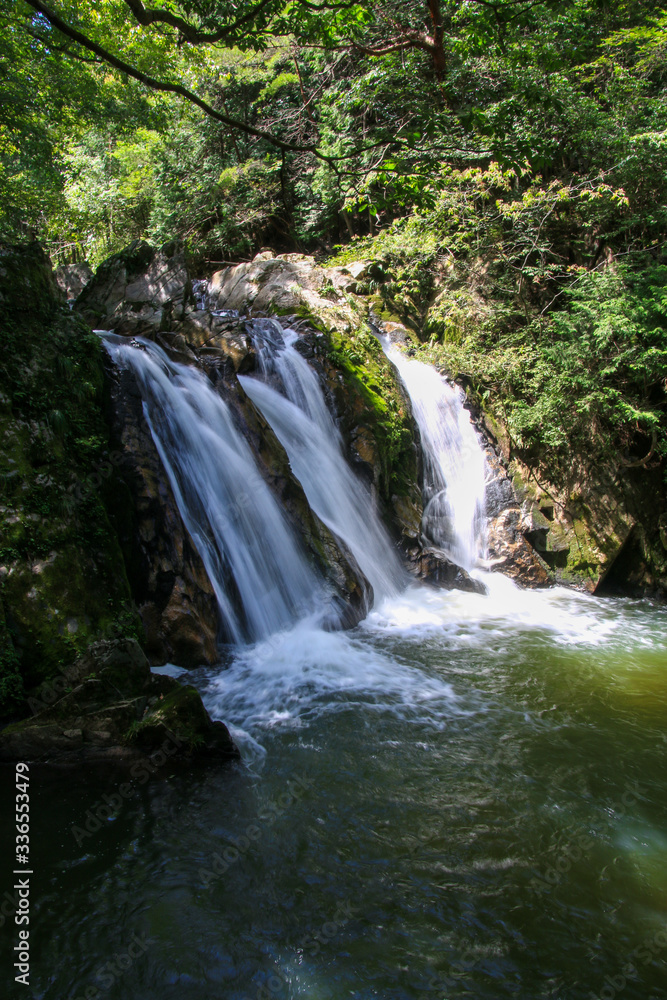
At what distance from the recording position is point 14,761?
4.03 m

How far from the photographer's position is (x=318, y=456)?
930 centimetres

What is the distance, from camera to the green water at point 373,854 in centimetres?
281

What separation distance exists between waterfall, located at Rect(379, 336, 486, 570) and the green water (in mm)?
4977

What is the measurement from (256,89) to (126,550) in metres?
17.9

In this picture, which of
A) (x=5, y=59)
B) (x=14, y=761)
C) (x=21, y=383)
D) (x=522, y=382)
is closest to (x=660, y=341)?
(x=522, y=382)

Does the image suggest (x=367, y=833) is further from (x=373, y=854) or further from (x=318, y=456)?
(x=318, y=456)

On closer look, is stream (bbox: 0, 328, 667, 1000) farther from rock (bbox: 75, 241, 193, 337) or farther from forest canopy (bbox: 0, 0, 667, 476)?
rock (bbox: 75, 241, 193, 337)

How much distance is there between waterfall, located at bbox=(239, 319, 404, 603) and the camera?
8.80 m

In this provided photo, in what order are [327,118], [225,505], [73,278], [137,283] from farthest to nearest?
[73,278] < [327,118] < [137,283] < [225,505]

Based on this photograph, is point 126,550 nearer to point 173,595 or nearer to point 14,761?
point 173,595

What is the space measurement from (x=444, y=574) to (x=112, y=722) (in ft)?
20.9

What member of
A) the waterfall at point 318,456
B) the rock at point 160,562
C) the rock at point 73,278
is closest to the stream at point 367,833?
the rock at point 160,562

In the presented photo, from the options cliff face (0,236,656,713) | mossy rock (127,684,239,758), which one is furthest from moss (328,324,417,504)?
mossy rock (127,684,239,758)

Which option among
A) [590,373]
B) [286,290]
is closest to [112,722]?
[590,373]
